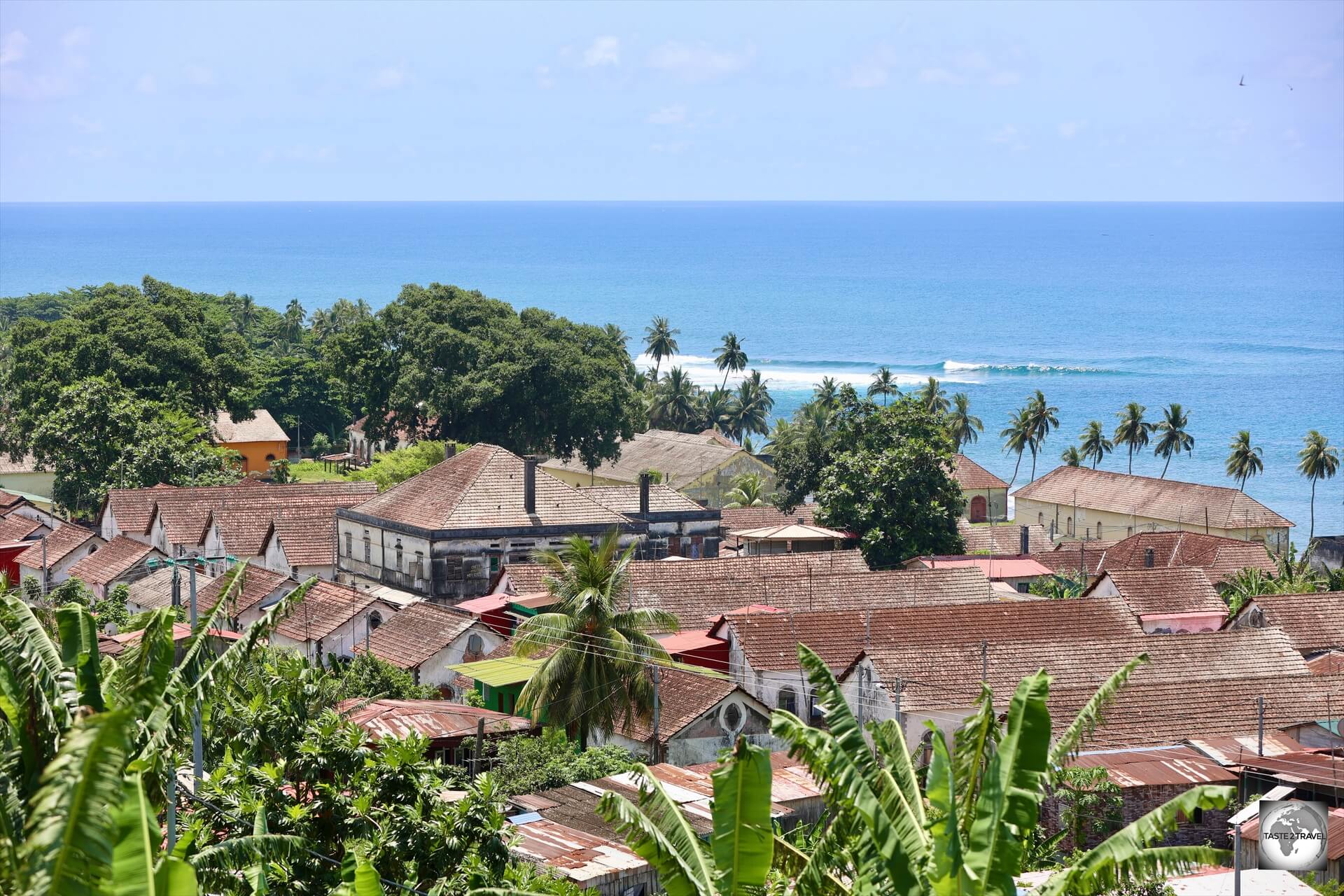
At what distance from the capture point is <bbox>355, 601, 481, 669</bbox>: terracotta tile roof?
40.8 meters

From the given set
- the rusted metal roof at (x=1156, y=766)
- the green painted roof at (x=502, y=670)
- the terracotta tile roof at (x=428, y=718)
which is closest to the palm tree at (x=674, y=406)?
the green painted roof at (x=502, y=670)

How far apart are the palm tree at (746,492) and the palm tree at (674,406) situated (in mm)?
22726

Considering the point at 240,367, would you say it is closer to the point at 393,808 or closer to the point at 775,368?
the point at 393,808

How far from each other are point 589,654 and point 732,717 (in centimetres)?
327

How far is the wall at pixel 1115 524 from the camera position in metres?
73.7

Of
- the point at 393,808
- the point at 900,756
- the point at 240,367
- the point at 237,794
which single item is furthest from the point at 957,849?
the point at 240,367

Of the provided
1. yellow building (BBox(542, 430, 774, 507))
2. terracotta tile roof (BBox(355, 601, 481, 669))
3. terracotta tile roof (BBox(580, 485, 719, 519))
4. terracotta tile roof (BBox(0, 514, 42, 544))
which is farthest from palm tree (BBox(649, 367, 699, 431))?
terracotta tile roof (BBox(355, 601, 481, 669))

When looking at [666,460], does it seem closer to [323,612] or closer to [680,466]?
[680,466]

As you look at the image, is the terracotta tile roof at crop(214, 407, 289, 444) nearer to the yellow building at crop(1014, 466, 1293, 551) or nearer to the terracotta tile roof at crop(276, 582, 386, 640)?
the yellow building at crop(1014, 466, 1293, 551)

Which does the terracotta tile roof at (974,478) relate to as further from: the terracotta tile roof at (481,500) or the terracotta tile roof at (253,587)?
the terracotta tile roof at (253,587)

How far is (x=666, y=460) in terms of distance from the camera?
87562 mm

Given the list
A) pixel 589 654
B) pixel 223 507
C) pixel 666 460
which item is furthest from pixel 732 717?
pixel 666 460

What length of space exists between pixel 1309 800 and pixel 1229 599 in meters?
23.8

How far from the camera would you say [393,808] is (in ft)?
57.9
